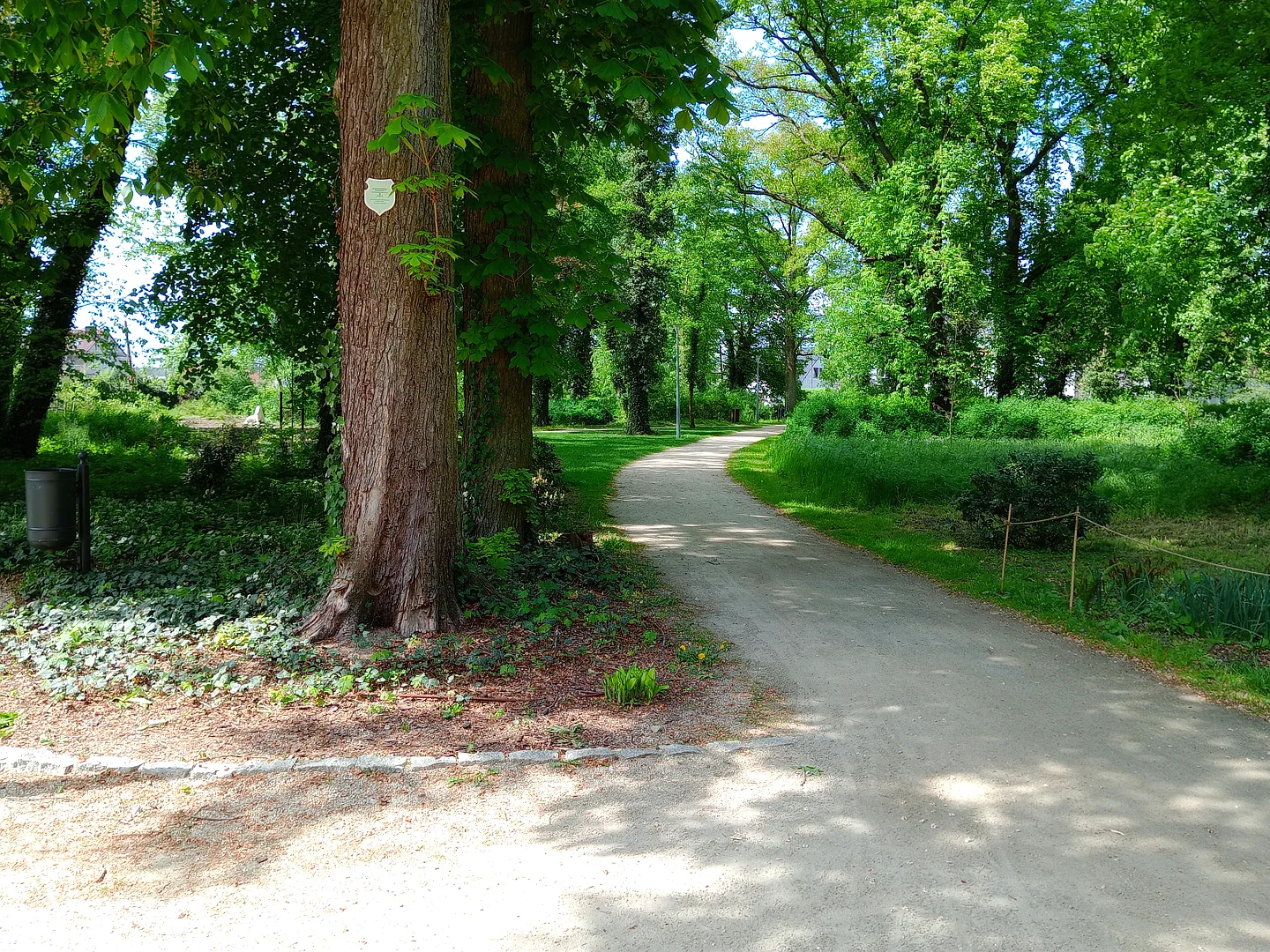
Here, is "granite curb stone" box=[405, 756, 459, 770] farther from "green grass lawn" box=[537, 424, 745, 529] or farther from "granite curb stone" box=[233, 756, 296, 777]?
"green grass lawn" box=[537, 424, 745, 529]

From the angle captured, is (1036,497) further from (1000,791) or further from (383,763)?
(383,763)

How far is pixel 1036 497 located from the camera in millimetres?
11398

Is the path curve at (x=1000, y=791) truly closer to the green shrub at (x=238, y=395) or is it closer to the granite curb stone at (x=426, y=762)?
the granite curb stone at (x=426, y=762)

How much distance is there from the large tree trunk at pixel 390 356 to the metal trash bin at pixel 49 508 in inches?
149

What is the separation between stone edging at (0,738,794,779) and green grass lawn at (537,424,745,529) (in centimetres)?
836

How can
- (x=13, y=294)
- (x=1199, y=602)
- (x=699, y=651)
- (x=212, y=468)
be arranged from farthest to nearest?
1. (x=212, y=468)
2. (x=13, y=294)
3. (x=1199, y=602)
4. (x=699, y=651)

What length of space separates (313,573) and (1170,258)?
53.9ft

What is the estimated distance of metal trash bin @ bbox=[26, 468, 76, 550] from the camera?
28.1 feet

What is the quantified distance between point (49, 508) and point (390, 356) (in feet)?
15.3

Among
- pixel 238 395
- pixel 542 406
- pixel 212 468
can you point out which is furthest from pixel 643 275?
pixel 212 468

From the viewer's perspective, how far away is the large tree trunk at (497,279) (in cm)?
848

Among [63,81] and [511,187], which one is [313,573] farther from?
[63,81]

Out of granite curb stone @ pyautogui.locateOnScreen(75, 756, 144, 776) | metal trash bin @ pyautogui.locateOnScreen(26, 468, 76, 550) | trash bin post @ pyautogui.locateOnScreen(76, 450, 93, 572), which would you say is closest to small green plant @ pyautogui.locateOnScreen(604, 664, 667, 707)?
granite curb stone @ pyautogui.locateOnScreen(75, 756, 144, 776)

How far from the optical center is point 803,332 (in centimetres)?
5850
